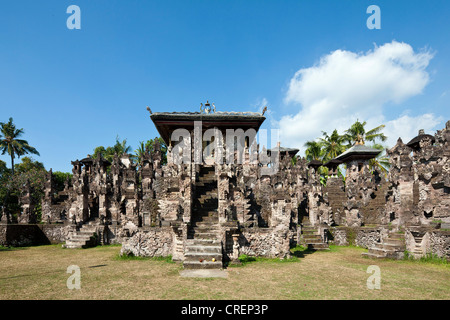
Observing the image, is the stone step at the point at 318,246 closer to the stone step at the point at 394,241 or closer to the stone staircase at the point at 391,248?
the stone staircase at the point at 391,248

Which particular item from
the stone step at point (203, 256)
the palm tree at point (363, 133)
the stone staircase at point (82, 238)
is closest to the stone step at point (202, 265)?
the stone step at point (203, 256)

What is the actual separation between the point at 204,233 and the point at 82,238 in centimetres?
1088

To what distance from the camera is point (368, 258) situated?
39.3 ft

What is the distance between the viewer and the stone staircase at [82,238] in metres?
16.2

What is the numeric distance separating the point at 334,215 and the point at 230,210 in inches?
536

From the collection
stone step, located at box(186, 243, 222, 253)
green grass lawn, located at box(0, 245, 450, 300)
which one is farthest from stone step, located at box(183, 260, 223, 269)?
stone step, located at box(186, 243, 222, 253)

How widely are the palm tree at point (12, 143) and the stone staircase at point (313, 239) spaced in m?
48.8

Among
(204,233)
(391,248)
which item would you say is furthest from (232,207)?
(391,248)

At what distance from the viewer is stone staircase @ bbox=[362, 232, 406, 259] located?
37.9ft

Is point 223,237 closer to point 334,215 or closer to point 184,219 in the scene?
point 184,219

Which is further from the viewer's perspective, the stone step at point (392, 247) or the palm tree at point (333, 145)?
the palm tree at point (333, 145)

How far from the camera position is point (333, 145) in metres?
41.1

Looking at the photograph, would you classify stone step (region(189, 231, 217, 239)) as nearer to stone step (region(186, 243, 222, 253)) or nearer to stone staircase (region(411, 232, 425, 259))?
stone step (region(186, 243, 222, 253))
